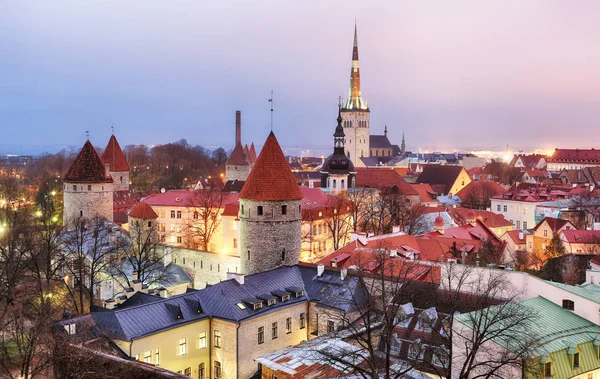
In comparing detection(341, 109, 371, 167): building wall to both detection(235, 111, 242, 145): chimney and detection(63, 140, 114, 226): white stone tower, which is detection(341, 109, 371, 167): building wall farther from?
detection(63, 140, 114, 226): white stone tower

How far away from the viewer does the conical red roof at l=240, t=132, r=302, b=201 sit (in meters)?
28.5

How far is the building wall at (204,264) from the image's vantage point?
33.4 metres

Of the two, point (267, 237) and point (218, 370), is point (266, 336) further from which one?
point (267, 237)

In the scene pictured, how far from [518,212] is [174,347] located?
127 ft

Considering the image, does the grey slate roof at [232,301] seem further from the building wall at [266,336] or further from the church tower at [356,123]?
the church tower at [356,123]

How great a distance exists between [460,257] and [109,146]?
3662cm

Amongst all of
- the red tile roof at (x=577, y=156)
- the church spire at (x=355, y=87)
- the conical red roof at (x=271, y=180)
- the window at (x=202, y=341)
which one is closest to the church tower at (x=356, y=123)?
the church spire at (x=355, y=87)

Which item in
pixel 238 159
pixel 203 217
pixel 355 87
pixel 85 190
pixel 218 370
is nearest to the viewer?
pixel 218 370

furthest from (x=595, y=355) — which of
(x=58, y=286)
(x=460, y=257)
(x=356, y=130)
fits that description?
(x=356, y=130)

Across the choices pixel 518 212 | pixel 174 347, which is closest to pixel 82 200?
pixel 174 347

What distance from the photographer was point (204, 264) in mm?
34750

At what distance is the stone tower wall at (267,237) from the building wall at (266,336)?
3830 millimetres

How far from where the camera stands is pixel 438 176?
7956cm

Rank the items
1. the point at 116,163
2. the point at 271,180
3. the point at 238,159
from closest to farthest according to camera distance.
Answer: the point at 271,180, the point at 116,163, the point at 238,159
